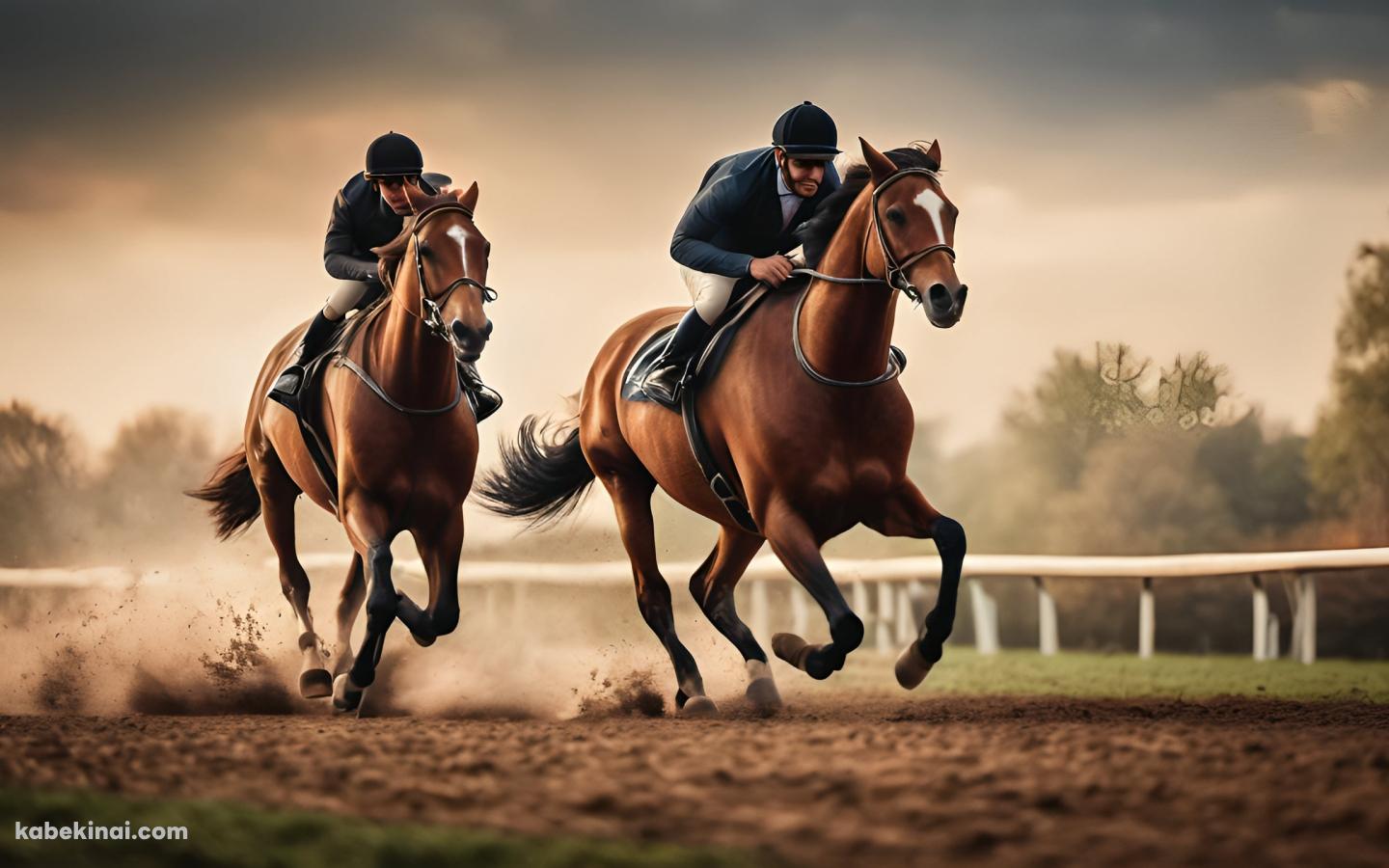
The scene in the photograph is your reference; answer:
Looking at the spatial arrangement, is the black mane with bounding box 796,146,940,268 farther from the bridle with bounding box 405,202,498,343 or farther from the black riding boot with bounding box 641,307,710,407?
the bridle with bounding box 405,202,498,343

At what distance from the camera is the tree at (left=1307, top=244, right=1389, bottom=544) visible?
11.3 m

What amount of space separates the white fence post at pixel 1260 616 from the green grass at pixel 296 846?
240 inches

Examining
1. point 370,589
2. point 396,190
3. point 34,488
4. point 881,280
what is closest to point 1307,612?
point 881,280

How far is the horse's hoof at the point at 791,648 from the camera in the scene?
6.26m

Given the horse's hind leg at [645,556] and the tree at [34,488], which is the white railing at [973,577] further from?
the horse's hind leg at [645,556]

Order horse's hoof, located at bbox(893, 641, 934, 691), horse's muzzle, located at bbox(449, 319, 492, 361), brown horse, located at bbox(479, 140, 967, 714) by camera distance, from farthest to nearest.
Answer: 1. horse's muzzle, located at bbox(449, 319, 492, 361)
2. horse's hoof, located at bbox(893, 641, 934, 691)
3. brown horse, located at bbox(479, 140, 967, 714)

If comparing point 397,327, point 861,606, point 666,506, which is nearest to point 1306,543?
point 861,606

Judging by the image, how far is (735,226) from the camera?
6.93m

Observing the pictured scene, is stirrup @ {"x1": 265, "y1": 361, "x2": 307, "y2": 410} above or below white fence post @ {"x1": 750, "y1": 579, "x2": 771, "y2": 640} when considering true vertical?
above

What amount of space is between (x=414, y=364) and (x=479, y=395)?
0.66 m

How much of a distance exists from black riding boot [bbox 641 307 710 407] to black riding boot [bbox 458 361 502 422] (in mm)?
965

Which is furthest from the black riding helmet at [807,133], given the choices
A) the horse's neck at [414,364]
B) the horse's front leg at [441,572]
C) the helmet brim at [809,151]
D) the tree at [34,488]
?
the tree at [34,488]

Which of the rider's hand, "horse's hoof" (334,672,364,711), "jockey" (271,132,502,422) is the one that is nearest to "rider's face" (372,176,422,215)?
"jockey" (271,132,502,422)

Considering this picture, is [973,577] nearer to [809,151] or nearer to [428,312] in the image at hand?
[809,151]
